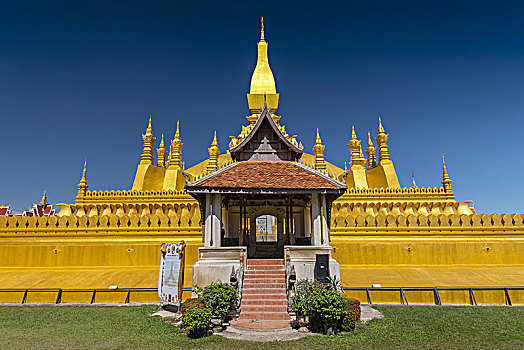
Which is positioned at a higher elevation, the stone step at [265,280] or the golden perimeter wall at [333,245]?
the golden perimeter wall at [333,245]

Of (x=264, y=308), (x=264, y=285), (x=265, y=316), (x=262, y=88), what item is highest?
(x=262, y=88)

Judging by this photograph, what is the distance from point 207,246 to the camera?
13.7 meters

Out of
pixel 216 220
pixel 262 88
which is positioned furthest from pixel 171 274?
pixel 262 88

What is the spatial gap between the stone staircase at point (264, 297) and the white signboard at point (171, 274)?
2.46 m

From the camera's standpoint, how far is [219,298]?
1080 centimetres

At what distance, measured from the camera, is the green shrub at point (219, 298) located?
10.6 metres

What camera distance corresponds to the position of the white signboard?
39.8ft

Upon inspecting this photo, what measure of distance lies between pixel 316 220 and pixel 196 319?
259 inches

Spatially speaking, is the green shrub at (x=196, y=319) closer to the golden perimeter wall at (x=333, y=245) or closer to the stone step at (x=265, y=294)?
the stone step at (x=265, y=294)

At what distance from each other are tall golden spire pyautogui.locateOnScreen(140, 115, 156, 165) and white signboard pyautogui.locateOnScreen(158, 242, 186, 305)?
1947 cm

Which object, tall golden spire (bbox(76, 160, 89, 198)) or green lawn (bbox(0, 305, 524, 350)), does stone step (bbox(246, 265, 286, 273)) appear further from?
tall golden spire (bbox(76, 160, 89, 198))

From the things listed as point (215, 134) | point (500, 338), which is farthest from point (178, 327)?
point (215, 134)

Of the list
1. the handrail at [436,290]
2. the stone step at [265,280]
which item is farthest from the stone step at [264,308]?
the handrail at [436,290]

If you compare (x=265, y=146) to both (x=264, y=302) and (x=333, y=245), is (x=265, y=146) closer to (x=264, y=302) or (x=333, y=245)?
(x=333, y=245)
